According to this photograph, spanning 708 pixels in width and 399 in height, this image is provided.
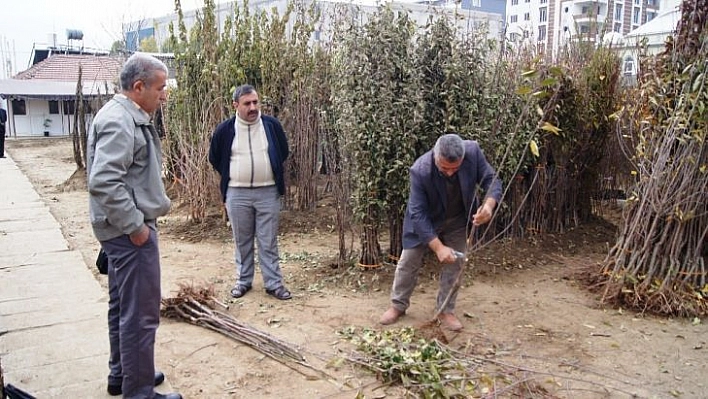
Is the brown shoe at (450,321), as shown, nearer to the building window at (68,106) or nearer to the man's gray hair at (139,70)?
the man's gray hair at (139,70)

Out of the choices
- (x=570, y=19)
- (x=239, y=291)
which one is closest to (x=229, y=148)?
(x=239, y=291)

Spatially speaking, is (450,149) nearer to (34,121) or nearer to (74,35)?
(34,121)

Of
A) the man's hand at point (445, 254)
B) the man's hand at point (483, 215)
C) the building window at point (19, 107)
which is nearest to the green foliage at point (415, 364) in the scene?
the man's hand at point (445, 254)

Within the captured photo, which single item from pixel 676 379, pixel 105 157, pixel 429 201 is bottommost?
pixel 676 379

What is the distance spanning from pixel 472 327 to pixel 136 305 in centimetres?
262

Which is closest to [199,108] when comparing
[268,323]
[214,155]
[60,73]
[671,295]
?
[214,155]

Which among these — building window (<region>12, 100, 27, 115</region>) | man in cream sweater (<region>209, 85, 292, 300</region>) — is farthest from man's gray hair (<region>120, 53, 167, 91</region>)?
building window (<region>12, 100, 27, 115</region>)

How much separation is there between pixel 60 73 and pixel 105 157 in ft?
103

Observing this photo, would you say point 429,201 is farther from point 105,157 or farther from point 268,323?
point 105,157

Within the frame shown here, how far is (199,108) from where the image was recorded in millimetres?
8422

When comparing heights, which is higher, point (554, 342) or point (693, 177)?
point (693, 177)

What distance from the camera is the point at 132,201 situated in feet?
10.0

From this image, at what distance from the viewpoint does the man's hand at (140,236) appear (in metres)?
3.08

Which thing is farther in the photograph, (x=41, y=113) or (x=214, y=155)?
(x=41, y=113)
